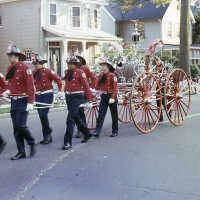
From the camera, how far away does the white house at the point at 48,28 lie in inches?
1060

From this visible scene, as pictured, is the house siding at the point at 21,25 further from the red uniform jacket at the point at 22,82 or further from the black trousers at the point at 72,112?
the red uniform jacket at the point at 22,82

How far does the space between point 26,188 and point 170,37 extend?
35.5 m

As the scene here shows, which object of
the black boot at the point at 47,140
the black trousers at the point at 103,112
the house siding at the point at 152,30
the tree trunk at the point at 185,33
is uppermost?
the house siding at the point at 152,30

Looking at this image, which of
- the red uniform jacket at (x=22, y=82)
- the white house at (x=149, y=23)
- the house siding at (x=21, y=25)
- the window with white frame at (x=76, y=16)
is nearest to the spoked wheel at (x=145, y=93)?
the red uniform jacket at (x=22, y=82)

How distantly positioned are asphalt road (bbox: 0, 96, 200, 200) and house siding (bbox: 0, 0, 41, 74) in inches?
762

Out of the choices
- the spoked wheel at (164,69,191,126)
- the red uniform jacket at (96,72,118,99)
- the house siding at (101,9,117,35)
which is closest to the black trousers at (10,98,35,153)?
the red uniform jacket at (96,72,118,99)

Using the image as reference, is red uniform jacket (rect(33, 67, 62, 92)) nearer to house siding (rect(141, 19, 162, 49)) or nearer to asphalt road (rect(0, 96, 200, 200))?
asphalt road (rect(0, 96, 200, 200))

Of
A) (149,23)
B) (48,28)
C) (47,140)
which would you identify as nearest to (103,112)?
→ (47,140)

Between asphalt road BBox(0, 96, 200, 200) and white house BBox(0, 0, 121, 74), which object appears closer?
asphalt road BBox(0, 96, 200, 200)

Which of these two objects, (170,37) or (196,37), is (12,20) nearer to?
(170,37)

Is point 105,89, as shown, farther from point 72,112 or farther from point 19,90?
point 19,90

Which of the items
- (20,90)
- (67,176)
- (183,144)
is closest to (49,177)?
(67,176)

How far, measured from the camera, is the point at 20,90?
6.75 metres

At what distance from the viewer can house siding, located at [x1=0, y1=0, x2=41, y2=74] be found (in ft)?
89.0
